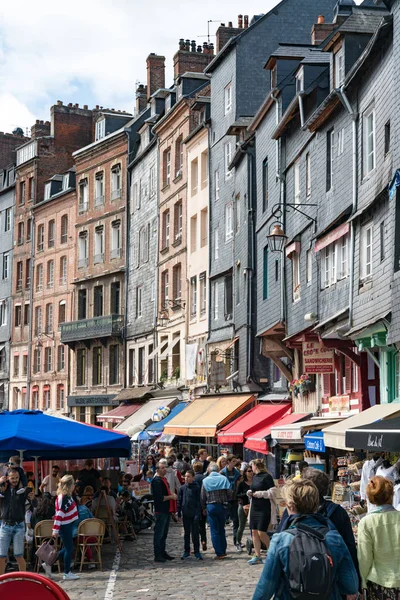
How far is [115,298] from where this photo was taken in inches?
1965

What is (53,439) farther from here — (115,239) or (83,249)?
(83,249)

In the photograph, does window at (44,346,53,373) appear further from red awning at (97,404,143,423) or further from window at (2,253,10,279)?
red awning at (97,404,143,423)

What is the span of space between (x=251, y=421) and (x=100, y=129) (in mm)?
28729

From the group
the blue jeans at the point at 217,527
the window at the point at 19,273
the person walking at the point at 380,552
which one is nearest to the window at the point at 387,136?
the blue jeans at the point at 217,527

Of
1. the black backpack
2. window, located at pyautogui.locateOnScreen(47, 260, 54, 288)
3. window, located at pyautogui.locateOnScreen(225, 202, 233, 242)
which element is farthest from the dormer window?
the black backpack

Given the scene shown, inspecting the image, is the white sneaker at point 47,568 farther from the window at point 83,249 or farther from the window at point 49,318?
the window at point 49,318

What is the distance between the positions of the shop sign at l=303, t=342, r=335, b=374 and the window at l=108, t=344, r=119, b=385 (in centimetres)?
2521

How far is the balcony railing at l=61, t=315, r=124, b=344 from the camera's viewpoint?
48.4 meters

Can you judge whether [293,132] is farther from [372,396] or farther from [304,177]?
[372,396]

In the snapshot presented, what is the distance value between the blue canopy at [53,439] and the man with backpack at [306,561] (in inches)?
414

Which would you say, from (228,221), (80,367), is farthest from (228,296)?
(80,367)

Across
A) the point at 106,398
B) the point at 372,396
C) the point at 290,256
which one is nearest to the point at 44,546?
the point at 372,396

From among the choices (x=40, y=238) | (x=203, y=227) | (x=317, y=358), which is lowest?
(x=317, y=358)

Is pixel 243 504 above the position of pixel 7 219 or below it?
below
